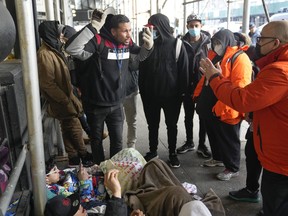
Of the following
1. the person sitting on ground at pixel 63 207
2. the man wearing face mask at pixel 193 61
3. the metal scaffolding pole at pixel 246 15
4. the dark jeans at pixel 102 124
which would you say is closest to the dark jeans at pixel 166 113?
the man wearing face mask at pixel 193 61

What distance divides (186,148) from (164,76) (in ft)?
3.65

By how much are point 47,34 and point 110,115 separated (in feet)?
3.14

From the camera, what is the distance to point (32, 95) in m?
1.28

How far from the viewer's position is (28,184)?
1837 mm

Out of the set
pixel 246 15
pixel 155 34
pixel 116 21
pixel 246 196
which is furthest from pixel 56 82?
pixel 246 15

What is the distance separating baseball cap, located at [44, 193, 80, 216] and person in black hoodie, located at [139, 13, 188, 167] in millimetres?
1565

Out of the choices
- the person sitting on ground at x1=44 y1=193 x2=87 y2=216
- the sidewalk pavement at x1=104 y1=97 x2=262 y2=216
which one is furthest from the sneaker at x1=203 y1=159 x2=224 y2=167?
the person sitting on ground at x1=44 y1=193 x2=87 y2=216

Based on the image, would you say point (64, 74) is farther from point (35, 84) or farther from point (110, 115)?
point (35, 84)

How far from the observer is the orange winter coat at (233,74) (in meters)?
2.54

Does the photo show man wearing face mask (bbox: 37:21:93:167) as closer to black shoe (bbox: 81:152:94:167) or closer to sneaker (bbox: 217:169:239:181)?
black shoe (bbox: 81:152:94:167)

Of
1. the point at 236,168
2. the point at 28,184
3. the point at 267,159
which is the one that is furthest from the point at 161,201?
the point at 236,168

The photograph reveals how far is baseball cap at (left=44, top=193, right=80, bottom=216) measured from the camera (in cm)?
156

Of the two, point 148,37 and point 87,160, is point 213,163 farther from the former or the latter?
point 148,37

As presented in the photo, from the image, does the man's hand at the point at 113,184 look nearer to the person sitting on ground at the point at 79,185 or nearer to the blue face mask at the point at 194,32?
the person sitting on ground at the point at 79,185
